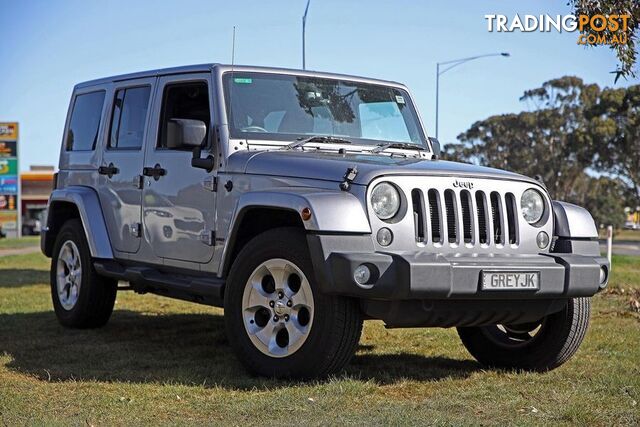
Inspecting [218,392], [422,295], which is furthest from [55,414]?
[422,295]

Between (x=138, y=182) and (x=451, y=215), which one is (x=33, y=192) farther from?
(x=451, y=215)

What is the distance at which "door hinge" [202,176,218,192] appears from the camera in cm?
648

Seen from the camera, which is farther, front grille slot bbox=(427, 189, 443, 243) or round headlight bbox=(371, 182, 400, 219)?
front grille slot bbox=(427, 189, 443, 243)

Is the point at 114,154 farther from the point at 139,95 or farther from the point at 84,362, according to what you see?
the point at 84,362

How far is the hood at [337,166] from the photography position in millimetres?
5559

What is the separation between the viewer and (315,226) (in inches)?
208

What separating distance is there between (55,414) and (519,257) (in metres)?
2.85

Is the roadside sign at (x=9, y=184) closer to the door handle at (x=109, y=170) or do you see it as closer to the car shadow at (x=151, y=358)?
the car shadow at (x=151, y=358)

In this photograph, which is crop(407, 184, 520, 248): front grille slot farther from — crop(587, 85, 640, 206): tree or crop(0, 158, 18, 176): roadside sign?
crop(0, 158, 18, 176): roadside sign

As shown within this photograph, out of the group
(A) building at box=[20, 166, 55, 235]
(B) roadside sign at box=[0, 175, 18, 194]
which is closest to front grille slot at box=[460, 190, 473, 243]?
(B) roadside sign at box=[0, 175, 18, 194]

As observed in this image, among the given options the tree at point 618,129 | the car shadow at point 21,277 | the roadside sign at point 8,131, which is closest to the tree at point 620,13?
the car shadow at point 21,277

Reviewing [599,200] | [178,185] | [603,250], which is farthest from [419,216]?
[599,200]

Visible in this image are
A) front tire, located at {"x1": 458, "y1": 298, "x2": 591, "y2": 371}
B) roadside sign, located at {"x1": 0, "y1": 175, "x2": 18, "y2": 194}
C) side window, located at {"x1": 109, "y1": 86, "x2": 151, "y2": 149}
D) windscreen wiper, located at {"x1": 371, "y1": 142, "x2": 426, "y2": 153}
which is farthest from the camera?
roadside sign, located at {"x1": 0, "y1": 175, "x2": 18, "y2": 194}

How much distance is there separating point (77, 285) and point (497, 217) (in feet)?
13.4
